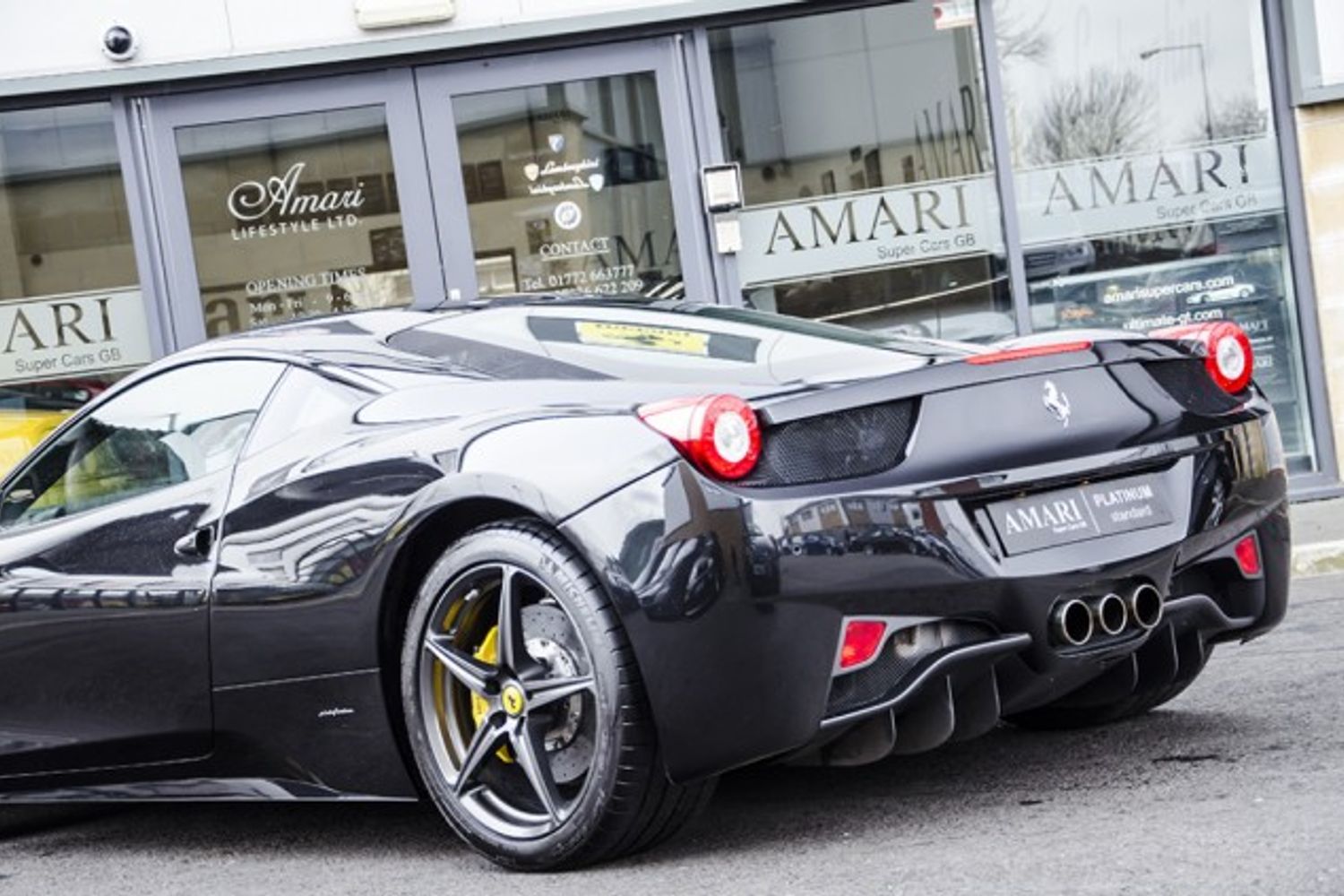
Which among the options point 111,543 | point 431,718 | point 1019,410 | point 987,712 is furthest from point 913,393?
A: point 111,543

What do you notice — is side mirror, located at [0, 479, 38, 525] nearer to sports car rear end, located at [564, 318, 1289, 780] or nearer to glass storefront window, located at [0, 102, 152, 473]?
sports car rear end, located at [564, 318, 1289, 780]

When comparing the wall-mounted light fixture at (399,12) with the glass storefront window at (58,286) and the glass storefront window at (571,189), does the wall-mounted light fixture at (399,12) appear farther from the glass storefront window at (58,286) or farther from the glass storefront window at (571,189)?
the glass storefront window at (58,286)

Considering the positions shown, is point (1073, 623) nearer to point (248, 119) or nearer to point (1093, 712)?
point (1093, 712)

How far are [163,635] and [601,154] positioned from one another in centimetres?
586

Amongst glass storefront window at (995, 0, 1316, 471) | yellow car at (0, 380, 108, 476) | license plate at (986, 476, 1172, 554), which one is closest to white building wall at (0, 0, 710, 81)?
yellow car at (0, 380, 108, 476)

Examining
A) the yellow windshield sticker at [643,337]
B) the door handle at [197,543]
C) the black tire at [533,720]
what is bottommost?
the black tire at [533,720]

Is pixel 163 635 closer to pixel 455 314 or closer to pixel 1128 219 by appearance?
pixel 455 314

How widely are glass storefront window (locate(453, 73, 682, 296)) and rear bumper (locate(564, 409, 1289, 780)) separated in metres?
6.22

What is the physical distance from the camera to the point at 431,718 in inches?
173

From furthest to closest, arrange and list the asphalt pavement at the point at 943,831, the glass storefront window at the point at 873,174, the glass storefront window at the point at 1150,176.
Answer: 1. the glass storefront window at the point at 1150,176
2. the glass storefront window at the point at 873,174
3. the asphalt pavement at the point at 943,831

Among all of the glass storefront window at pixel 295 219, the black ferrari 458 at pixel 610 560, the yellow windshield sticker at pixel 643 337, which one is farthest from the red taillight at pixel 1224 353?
the glass storefront window at pixel 295 219

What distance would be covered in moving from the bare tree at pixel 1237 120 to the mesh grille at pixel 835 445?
6804 millimetres

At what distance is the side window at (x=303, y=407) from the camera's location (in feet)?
15.4

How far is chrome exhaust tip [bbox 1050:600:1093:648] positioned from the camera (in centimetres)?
409
